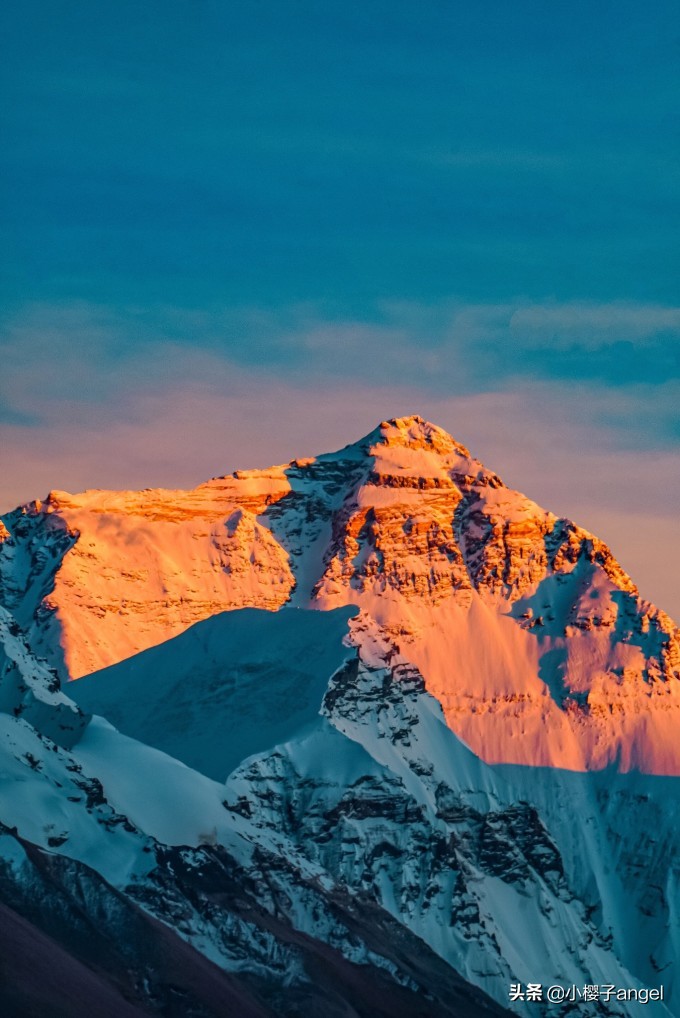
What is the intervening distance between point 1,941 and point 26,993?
22.7 ft

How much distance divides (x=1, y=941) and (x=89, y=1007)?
8.34 meters

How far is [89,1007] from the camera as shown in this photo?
199375 millimetres

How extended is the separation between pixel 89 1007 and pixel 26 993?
6.99 metres

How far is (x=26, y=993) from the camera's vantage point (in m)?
194

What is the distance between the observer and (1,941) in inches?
7869
